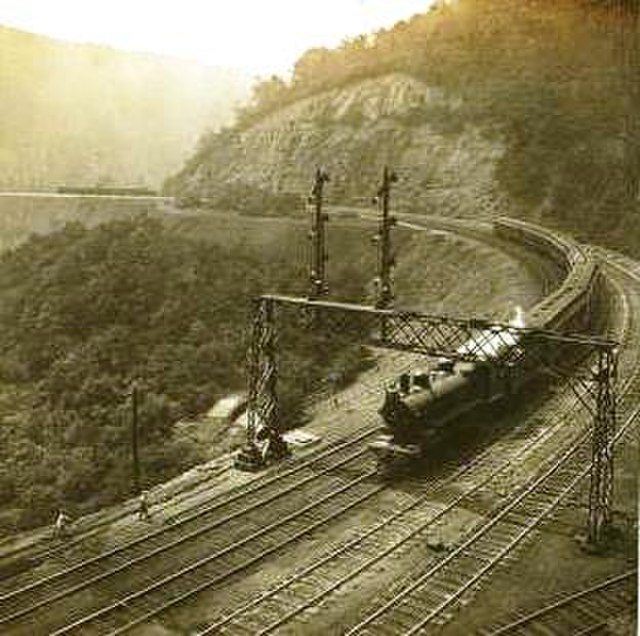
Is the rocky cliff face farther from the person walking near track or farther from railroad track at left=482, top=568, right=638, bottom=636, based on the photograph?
railroad track at left=482, top=568, right=638, bottom=636

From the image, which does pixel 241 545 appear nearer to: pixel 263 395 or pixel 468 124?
pixel 263 395

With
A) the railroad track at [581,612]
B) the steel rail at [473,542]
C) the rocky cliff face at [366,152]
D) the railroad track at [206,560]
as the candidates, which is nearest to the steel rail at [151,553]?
the railroad track at [206,560]

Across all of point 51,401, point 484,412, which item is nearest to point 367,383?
point 484,412

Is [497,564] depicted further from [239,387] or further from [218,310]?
[218,310]

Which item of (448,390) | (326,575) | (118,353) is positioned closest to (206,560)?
(326,575)

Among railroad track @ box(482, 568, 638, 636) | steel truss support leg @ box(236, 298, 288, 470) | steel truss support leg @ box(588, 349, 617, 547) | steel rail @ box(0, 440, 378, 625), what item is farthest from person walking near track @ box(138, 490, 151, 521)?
steel truss support leg @ box(588, 349, 617, 547)
